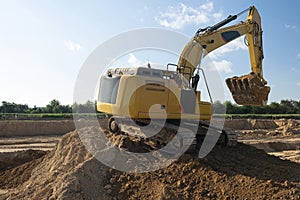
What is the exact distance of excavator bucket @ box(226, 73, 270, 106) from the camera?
699 cm

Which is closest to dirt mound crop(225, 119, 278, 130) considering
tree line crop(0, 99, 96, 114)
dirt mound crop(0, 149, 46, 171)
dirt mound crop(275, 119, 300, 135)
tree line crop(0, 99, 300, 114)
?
dirt mound crop(275, 119, 300, 135)

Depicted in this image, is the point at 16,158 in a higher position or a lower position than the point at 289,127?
lower

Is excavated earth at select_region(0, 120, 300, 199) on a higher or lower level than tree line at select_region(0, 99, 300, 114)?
lower

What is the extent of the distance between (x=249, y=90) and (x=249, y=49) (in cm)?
145

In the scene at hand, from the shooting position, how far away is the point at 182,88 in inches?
285

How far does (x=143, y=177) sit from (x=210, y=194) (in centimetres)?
140

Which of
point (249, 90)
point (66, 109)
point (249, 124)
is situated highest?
point (66, 109)

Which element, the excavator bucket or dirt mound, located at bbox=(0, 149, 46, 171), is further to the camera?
dirt mound, located at bbox=(0, 149, 46, 171)

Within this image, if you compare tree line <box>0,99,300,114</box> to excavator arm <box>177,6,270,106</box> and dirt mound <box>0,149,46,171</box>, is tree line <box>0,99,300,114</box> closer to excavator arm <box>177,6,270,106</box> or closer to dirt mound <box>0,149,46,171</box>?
dirt mound <box>0,149,46,171</box>

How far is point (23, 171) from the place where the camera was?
8.05 m

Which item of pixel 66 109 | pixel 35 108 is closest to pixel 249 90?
pixel 66 109

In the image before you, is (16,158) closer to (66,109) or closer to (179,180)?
(179,180)

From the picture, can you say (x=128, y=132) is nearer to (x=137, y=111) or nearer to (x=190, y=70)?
(x=137, y=111)

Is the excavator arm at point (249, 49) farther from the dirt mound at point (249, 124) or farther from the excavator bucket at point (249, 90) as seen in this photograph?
the dirt mound at point (249, 124)
